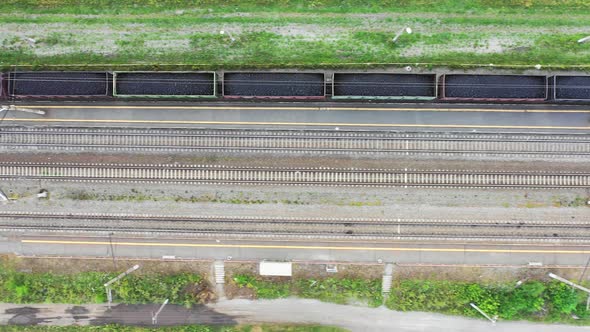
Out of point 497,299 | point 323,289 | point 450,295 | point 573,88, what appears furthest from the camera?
point 323,289

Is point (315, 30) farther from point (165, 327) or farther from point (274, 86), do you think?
point (165, 327)

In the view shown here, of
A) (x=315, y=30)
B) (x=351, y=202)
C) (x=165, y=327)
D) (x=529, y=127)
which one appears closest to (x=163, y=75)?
(x=315, y=30)

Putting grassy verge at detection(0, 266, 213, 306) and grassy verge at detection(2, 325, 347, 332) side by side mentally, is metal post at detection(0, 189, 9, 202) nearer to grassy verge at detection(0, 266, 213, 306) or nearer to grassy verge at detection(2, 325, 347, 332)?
grassy verge at detection(0, 266, 213, 306)

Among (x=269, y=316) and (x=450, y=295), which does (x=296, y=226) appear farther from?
(x=450, y=295)

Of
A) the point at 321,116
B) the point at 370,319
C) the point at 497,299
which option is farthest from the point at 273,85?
the point at 497,299

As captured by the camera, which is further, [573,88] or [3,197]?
[3,197]

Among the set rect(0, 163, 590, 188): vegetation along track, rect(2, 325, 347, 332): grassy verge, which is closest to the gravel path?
rect(2, 325, 347, 332): grassy verge
